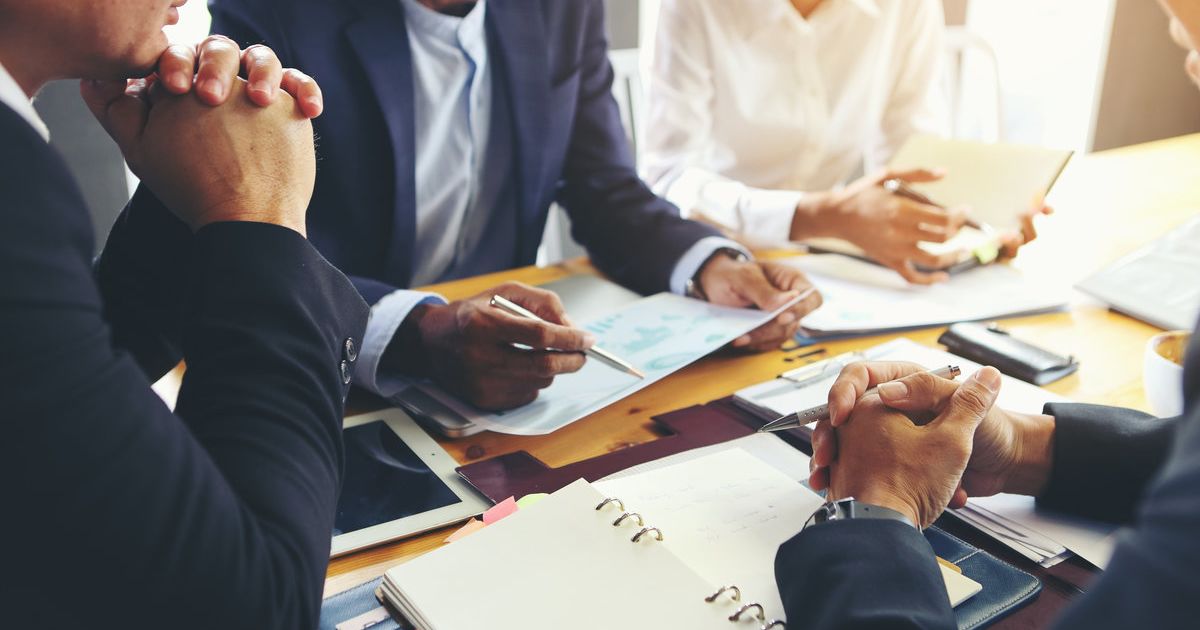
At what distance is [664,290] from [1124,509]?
0.73 meters

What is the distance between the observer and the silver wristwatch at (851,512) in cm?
71

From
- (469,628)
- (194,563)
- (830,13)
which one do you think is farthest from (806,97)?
(194,563)

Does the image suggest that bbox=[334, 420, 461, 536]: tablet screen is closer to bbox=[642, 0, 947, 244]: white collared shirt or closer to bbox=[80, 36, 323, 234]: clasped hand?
bbox=[80, 36, 323, 234]: clasped hand

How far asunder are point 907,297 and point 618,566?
0.87 metres

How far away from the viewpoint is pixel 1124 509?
2.70 ft

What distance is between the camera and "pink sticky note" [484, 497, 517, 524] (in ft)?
2.63

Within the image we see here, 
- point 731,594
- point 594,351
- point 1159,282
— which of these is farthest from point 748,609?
point 1159,282

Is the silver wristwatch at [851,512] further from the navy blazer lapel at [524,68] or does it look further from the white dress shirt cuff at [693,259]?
the navy blazer lapel at [524,68]

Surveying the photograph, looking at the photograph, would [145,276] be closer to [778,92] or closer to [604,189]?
[604,189]

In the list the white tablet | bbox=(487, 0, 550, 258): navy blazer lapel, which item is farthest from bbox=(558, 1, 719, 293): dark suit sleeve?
the white tablet

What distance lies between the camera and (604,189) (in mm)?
1623

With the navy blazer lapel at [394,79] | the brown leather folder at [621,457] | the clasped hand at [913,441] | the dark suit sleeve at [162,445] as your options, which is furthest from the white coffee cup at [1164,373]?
the navy blazer lapel at [394,79]

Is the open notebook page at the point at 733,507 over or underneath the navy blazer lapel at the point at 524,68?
underneath

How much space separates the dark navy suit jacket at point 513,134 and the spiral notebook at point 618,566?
0.56 m
